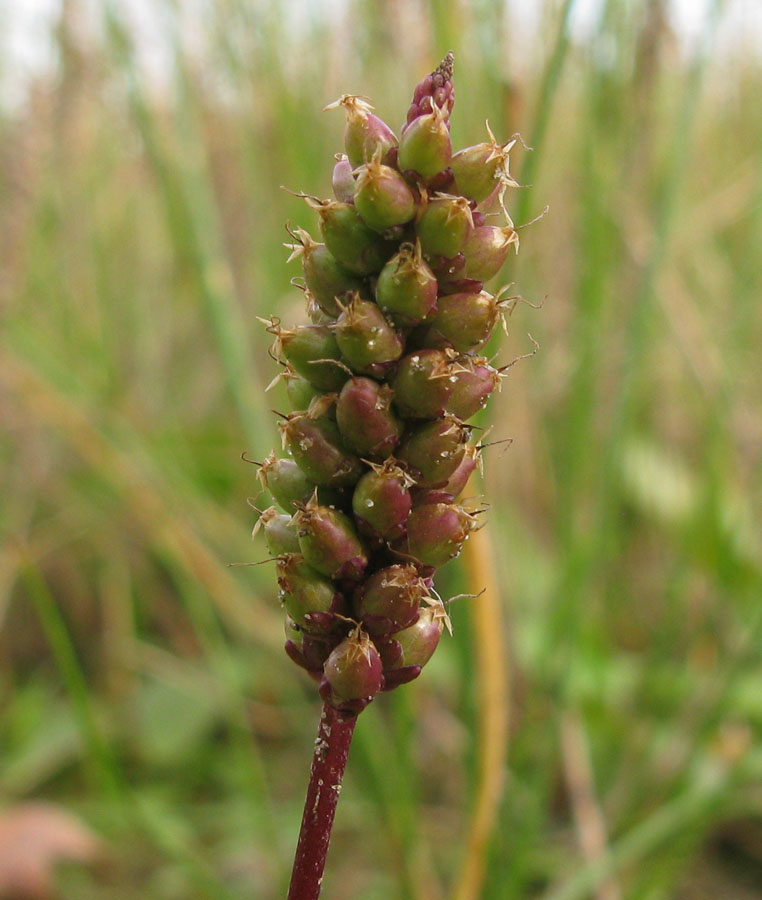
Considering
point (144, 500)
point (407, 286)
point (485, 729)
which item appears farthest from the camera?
point (144, 500)

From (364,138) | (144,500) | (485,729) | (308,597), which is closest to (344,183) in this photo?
(364,138)

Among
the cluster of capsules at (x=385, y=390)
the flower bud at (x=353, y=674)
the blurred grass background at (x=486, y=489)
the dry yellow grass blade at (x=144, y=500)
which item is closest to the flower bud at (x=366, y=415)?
the cluster of capsules at (x=385, y=390)

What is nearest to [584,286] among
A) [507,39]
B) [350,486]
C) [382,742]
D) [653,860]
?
[507,39]

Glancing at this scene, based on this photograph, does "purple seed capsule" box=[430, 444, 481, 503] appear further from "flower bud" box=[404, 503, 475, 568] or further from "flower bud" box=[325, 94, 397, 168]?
"flower bud" box=[325, 94, 397, 168]

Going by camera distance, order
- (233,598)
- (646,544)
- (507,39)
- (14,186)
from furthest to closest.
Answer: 1. (646,544)
2. (233,598)
3. (14,186)
4. (507,39)

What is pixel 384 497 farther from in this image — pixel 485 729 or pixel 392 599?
pixel 485 729

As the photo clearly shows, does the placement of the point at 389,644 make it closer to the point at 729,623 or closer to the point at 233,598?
the point at 233,598

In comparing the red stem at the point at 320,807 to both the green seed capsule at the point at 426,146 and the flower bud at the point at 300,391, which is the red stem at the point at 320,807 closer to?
the flower bud at the point at 300,391
